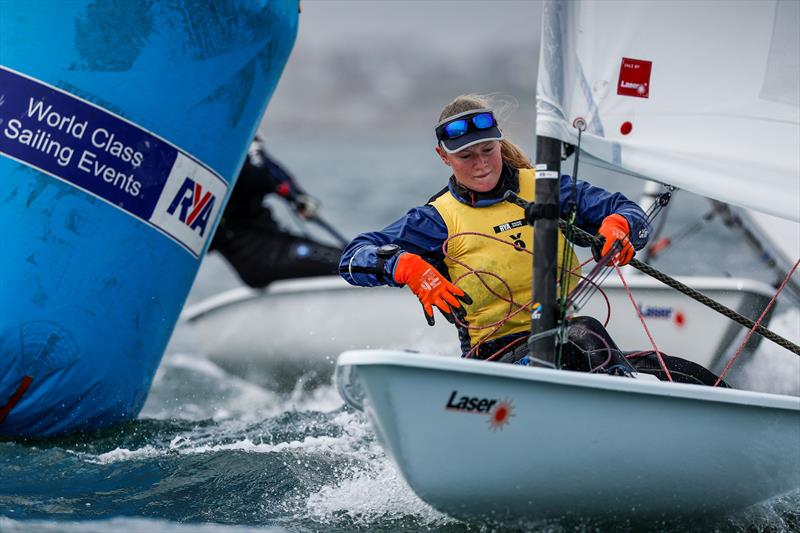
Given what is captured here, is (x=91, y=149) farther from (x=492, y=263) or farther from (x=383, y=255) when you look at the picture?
(x=492, y=263)

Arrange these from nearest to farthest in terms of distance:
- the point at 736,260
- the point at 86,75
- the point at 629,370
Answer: the point at 629,370
the point at 86,75
the point at 736,260

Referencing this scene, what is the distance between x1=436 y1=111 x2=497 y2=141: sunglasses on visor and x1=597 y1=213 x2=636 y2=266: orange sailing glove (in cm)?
41

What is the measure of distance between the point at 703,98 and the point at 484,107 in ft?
1.89

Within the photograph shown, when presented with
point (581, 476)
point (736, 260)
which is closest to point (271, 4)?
point (581, 476)

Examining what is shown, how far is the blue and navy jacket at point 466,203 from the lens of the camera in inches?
113

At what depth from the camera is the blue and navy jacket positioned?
2.88m

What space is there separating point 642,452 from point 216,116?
1912 millimetres

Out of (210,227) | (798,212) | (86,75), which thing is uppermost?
(798,212)

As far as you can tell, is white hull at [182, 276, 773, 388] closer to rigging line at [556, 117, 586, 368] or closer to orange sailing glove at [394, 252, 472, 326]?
rigging line at [556, 117, 586, 368]

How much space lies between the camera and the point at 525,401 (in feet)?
7.41


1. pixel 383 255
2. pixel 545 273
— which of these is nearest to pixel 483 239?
pixel 383 255

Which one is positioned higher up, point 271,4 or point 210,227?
point 271,4

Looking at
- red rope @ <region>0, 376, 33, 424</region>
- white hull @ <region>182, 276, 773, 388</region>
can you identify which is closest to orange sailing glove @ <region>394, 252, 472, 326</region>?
red rope @ <region>0, 376, 33, 424</region>

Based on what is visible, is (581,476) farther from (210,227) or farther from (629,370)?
(210,227)
